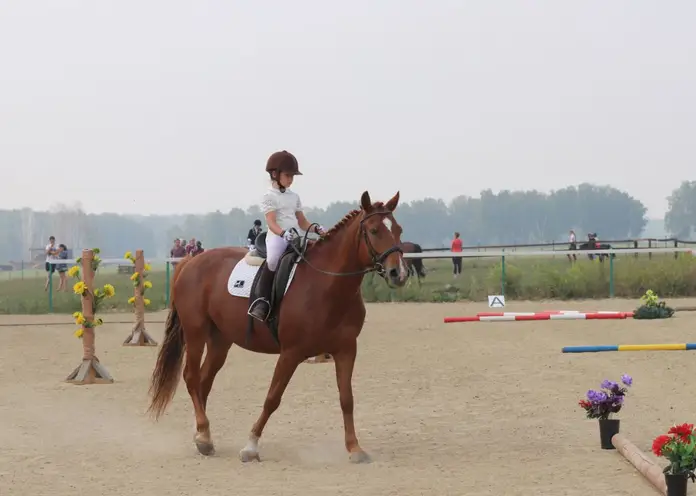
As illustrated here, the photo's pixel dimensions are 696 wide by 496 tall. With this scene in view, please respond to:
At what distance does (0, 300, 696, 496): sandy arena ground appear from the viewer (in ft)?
24.9

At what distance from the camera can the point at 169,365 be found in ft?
32.3

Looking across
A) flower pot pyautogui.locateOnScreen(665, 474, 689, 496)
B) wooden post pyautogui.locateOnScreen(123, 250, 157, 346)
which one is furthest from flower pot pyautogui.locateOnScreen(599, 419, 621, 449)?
wooden post pyautogui.locateOnScreen(123, 250, 157, 346)

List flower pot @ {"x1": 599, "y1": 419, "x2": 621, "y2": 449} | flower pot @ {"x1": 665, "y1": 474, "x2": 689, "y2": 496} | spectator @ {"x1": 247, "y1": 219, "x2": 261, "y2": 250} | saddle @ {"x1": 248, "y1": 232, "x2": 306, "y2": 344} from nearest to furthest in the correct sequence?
flower pot @ {"x1": 665, "y1": 474, "x2": 689, "y2": 496}
flower pot @ {"x1": 599, "y1": 419, "x2": 621, "y2": 449}
saddle @ {"x1": 248, "y1": 232, "x2": 306, "y2": 344}
spectator @ {"x1": 247, "y1": 219, "x2": 261, "y2": 250}

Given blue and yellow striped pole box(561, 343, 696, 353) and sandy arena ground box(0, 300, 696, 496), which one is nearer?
sandy arena ground box(0, 300, 696, 496)

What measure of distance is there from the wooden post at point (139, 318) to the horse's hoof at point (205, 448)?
969cm

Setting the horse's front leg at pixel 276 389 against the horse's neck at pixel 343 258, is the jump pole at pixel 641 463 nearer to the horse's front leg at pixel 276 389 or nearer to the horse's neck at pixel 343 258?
the horse's neck at pixel 343 258

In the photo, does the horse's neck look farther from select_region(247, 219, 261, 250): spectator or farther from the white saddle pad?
select_region(247, 219, 261, 250): spectator

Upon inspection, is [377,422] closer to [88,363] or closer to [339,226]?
[339,226]

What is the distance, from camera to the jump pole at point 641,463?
6.89 metres

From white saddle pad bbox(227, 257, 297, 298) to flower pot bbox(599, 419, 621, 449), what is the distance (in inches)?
123

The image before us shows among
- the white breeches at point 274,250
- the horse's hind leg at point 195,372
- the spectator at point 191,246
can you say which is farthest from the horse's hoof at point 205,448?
the spectator at point 191,246

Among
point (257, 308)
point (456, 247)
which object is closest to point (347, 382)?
point (257, 308)

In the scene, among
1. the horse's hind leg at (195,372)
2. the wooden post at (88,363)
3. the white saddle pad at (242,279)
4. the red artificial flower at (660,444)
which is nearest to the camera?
the red artificial flower at (660,444)

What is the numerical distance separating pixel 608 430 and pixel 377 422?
2420mm
